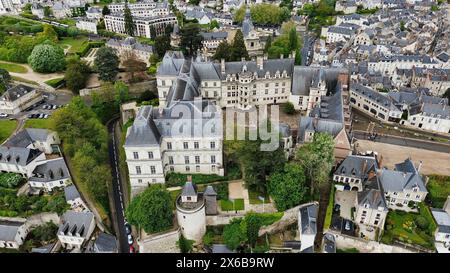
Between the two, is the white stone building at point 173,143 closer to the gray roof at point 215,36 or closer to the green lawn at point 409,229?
the green lawn at point 409,229

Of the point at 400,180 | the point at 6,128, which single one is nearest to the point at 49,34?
the point at 6,128

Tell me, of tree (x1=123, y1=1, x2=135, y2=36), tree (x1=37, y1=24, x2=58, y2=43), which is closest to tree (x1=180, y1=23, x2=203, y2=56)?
tree (x1=123, y1=1, x2=135, y2=36)

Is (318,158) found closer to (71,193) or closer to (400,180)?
(400,180)

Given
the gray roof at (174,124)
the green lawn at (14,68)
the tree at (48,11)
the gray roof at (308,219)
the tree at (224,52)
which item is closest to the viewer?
the gray roof at (308,219)

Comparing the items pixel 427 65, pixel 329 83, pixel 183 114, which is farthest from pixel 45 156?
pixel 427 65

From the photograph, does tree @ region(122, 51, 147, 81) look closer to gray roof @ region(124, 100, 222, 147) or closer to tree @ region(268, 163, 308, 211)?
gray roof @ region(124, 100, 222, 147)

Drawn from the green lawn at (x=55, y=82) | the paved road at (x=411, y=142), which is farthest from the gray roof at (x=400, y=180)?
the green lawn at (x=55, y=82)

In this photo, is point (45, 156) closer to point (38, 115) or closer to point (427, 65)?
point (38, 115)

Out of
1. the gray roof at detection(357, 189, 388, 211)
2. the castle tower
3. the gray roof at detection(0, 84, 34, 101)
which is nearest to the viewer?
the castle tower
